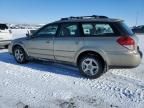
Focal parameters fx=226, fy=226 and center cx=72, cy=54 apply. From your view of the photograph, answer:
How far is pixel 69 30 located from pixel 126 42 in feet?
6.03

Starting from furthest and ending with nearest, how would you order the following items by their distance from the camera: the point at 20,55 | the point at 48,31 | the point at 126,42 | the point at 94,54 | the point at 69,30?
the point at 20,55 < the point at 48,31 < the point at 69,30 < the point at 94,54 < the point at 126,42

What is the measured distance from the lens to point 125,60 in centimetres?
578

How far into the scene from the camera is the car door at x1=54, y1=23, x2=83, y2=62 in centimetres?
646

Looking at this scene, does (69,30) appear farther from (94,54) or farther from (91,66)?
(91,66)

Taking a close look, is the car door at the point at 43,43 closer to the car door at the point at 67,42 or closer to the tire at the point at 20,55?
the car door at the point at 67,42

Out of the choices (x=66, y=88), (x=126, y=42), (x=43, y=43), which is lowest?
(x=66, y=88)

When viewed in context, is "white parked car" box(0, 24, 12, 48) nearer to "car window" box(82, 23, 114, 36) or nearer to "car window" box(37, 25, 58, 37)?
"car window" box(37, 25, 58, 37)

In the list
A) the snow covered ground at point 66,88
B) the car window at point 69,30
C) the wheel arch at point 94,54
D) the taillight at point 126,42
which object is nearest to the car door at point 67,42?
the car window at point 69,30

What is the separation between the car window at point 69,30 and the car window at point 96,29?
0.27 m

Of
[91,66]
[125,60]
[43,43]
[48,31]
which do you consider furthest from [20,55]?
[125,60]

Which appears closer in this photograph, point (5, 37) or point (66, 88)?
point (66, 88)

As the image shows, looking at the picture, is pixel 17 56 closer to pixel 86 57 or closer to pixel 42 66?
pixel 42 66

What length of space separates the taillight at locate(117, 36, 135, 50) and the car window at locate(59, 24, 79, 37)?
1360 millimetres

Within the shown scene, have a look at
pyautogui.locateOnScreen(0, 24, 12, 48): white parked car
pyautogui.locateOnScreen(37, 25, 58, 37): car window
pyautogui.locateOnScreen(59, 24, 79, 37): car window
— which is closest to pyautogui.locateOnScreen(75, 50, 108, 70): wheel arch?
pyautogui.locateOnScreen(59, 24, 79, 37): car window
